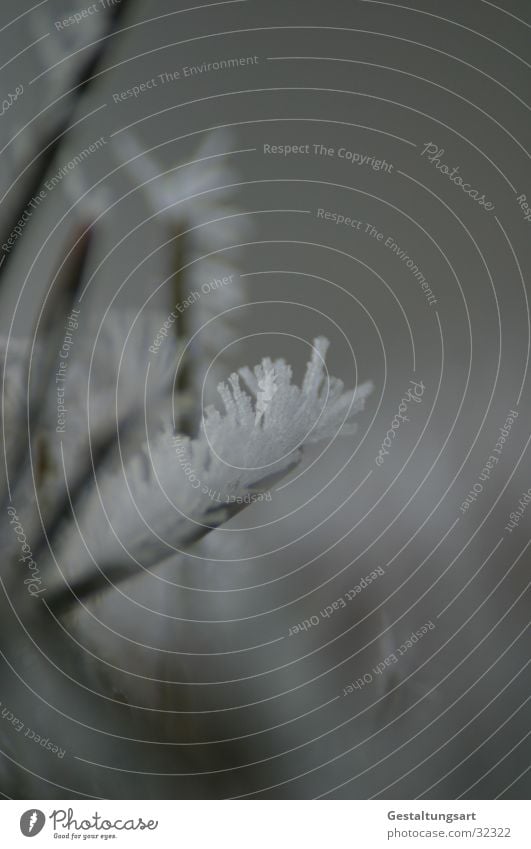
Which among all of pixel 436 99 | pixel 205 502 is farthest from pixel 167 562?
pixel 436 99

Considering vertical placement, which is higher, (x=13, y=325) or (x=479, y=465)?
(x=13, y=325)

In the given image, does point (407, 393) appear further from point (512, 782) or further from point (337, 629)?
point (512, 782)
